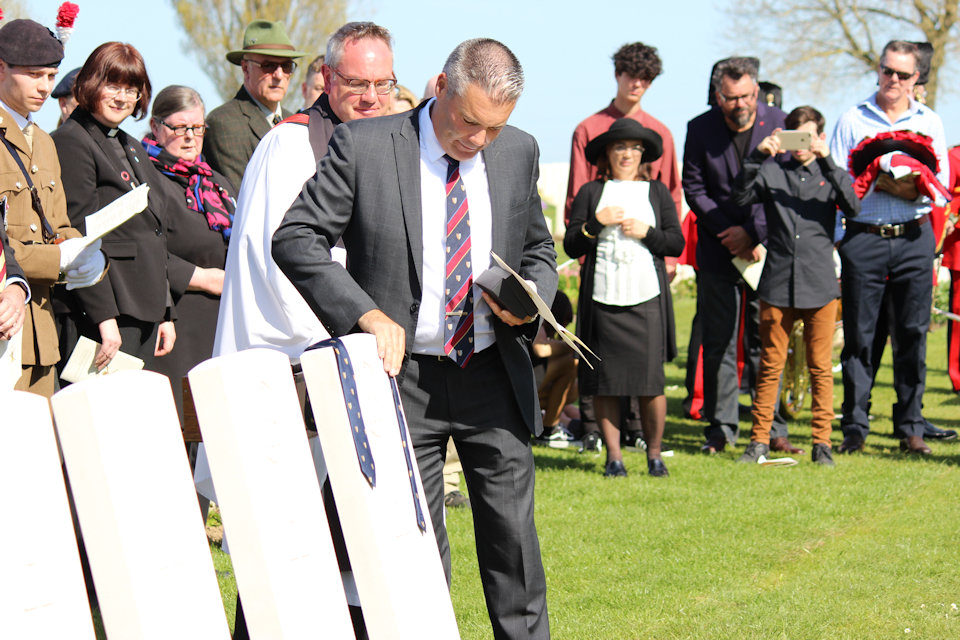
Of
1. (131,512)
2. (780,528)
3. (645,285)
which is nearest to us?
(131,512)

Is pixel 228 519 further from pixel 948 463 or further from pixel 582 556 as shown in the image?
pixel 948 463

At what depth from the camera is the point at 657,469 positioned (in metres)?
7.38

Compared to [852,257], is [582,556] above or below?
below

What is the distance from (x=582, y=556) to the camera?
553 cm

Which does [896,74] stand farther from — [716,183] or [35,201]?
[35,201]

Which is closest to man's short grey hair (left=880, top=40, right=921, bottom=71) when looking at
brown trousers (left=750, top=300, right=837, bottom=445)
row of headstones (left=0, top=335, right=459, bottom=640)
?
brown trousers (left=750, top=300, right=837, bottom=445)

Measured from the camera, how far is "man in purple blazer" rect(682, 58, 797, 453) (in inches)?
318

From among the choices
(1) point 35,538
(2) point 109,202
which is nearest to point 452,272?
(1) point 35,538

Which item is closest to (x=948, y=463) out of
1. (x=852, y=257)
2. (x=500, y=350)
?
(x=852, y=257)

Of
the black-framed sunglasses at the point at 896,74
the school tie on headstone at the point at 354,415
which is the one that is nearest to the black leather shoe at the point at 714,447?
the black-framed sunglasses at the point at 896,74

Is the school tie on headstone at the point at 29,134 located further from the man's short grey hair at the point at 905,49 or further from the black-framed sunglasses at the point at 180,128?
the man's short grey hair at the point at 905,49

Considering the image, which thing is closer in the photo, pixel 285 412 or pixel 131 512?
pixel 131 512

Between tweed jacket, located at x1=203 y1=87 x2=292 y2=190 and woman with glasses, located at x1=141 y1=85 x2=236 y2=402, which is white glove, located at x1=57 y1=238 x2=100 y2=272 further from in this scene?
tweed jacket, located at x1=203 y1=87 x2=292 y2=190

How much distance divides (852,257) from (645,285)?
5.76 feet
